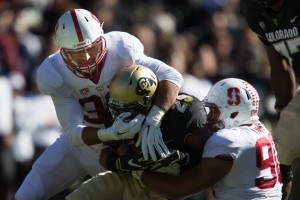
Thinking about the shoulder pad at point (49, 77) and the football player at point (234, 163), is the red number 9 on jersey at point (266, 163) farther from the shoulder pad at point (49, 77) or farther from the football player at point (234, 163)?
the shoulder pad at point (49, 77)

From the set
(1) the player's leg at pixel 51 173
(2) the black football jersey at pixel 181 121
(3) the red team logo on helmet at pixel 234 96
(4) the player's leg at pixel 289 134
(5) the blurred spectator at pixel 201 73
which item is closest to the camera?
(2) the black football jersey at pixel 181 121

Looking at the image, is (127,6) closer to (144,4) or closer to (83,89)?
(144,4)

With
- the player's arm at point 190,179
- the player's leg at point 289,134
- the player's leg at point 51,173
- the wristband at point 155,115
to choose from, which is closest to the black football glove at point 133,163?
the player's arm at point 190,179

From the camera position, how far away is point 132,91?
379 cm

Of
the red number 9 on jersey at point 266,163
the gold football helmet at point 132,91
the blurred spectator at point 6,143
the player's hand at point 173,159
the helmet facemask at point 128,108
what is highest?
the gold football helmet at point 132,91

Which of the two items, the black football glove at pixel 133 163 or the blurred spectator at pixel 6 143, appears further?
the blurred spectator at pixel 6 143

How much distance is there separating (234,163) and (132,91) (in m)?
0.77

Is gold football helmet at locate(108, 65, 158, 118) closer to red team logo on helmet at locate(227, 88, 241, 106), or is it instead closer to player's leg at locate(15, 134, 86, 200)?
red team logo on helmet at locate(227, 88, 241, 106)

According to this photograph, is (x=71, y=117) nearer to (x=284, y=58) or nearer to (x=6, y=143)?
(x=284, y=58)

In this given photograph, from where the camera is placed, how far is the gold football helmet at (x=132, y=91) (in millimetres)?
3805

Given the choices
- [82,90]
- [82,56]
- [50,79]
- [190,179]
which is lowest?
[190,179]

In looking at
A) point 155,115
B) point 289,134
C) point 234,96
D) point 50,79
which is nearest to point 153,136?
point 155,115

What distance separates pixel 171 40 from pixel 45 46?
1684 mm

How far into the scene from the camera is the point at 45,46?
725 cm
